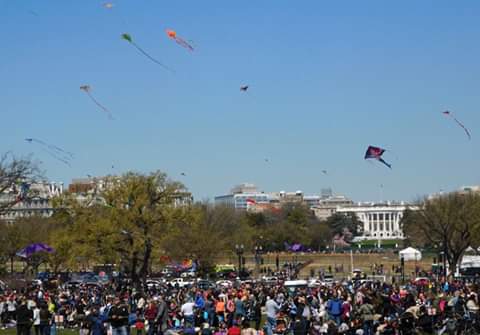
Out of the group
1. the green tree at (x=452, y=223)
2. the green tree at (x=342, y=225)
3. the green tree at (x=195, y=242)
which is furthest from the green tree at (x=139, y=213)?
the green tree at (x=342, y=225)

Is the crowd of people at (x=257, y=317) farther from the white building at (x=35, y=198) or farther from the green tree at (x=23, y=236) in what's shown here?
the green tree at (x=23, y=236)

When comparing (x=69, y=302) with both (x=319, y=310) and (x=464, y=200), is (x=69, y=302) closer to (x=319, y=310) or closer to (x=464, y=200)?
(x=319, y=310)

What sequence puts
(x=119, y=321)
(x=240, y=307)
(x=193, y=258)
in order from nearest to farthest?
(x=119, y=321)
(x=240, y=307)
(x=193, y=258)

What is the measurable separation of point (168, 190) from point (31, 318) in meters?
40.5

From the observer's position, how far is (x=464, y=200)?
3159 inches

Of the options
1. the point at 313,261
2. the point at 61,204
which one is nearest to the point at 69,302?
the point at 61,204

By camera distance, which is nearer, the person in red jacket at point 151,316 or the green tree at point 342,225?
the person in red jacket at point 151,316

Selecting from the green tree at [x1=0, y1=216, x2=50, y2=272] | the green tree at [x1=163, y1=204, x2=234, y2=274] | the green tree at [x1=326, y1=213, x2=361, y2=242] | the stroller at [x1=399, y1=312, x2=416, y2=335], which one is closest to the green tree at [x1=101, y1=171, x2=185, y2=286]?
the green tree at [x1=163, y1=204, x2=234, y2=274]

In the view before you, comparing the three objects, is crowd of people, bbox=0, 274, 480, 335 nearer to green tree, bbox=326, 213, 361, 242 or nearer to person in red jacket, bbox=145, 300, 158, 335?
person in red jacket, bbox=145, 300, 158, 335

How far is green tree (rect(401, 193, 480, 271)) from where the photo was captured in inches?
2950

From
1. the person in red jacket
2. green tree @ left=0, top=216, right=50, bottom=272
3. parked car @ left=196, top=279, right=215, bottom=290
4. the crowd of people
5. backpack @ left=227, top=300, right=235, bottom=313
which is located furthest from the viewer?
green tree @ left=0, top=216, right=50, bottom=272

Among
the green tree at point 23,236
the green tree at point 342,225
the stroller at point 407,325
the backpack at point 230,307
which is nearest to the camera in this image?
the stroller at point 407,325

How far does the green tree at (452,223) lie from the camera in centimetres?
7494

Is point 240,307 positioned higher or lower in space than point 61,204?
lower
